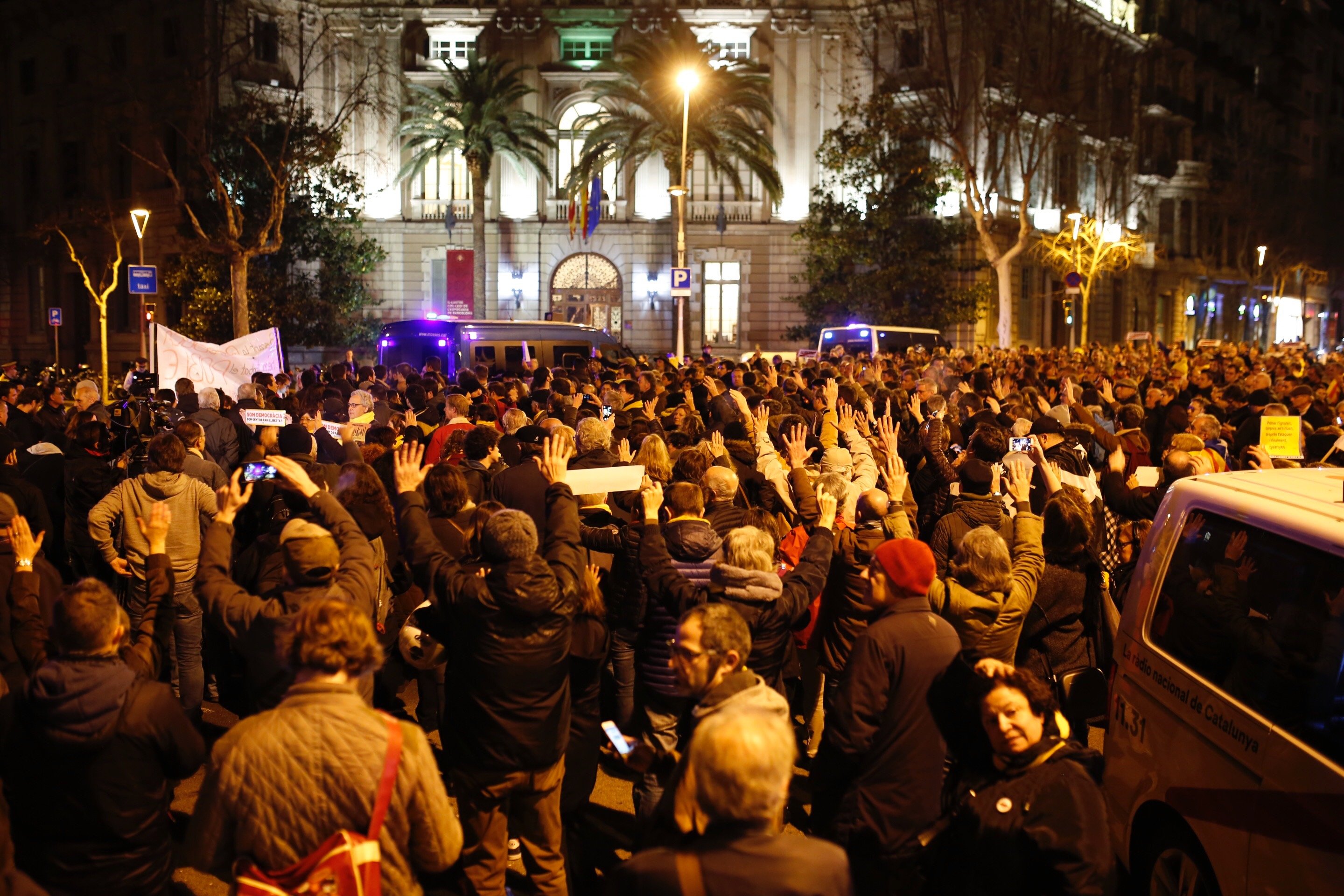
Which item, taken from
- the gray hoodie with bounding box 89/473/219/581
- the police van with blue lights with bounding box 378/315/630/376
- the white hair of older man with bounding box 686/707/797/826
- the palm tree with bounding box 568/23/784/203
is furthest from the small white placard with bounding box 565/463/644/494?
the palm tree with bounding box 568/23/784/203

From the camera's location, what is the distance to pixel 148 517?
673 cm

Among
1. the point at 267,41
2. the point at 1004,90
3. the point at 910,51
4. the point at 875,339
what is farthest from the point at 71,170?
the point at 875,339

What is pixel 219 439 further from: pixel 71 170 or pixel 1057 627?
pixel 71 170

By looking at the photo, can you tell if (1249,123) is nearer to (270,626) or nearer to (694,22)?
(694,22)

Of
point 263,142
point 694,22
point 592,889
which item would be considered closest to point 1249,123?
point 694,22

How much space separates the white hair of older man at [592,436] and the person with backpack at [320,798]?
4401mm

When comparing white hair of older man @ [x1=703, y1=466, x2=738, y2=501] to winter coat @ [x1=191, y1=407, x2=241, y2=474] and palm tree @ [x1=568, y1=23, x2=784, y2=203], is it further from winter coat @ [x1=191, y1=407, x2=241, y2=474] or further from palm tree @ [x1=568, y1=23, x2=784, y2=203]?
palm tree @ [x1=568, y1=23, x2=784, y2=203]

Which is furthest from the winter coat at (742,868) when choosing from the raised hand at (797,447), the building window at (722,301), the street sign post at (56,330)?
the street sign post at (56,330)

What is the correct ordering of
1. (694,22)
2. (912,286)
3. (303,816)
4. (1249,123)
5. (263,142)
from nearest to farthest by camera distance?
(303,816) < (263,142) < (912,286) < (694,22) < (1249,123)

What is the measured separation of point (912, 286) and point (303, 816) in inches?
1465

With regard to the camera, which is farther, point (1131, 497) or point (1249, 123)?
point (1249, 123)

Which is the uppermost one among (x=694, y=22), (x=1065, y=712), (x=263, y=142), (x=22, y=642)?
(x=694, y=22)

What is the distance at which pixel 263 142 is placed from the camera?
3562cm

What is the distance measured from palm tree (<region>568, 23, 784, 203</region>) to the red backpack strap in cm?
3281
